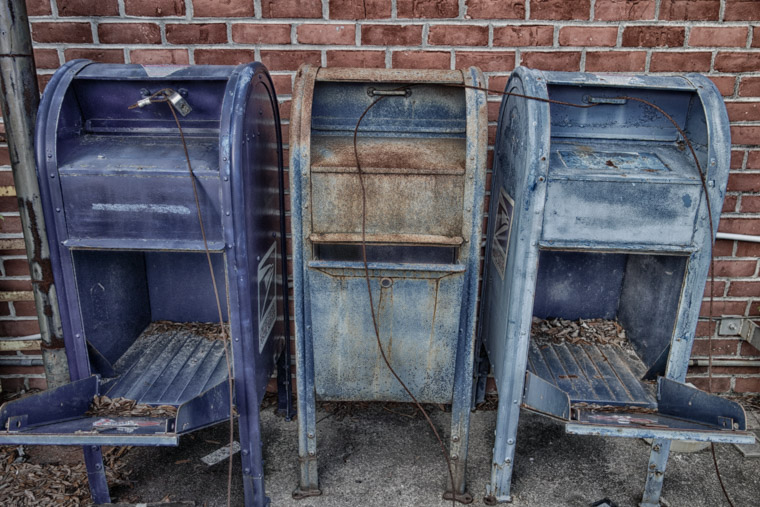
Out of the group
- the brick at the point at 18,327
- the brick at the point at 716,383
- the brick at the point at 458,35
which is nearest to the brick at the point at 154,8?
the brick at the point at 458,35

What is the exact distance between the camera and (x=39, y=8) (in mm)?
2561

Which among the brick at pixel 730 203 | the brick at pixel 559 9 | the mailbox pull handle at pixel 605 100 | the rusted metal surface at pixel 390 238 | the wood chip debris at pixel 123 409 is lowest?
the wood chip debris at pixel 123 409

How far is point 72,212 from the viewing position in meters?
1.99

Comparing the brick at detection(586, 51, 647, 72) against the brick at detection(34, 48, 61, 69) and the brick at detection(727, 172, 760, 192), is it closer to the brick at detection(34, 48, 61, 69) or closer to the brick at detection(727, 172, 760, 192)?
the brick at detection(727, 172, 760, 192)

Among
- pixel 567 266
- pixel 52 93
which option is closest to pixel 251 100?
pixel 52 93

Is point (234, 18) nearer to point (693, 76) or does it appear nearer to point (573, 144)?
point (573, 144)

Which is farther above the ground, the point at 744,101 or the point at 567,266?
the point at 744,101

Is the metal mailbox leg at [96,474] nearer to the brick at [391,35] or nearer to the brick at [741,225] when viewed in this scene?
the brick at [391,35]

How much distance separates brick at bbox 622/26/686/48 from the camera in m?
2.65

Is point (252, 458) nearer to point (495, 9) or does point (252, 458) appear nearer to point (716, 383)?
point (495, 9)

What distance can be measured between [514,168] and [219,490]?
6.29ft

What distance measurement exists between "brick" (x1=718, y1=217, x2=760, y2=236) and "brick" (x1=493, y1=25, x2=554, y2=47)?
131cm

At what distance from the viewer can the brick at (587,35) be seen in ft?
8.70

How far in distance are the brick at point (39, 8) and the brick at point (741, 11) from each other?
3.11 metres
